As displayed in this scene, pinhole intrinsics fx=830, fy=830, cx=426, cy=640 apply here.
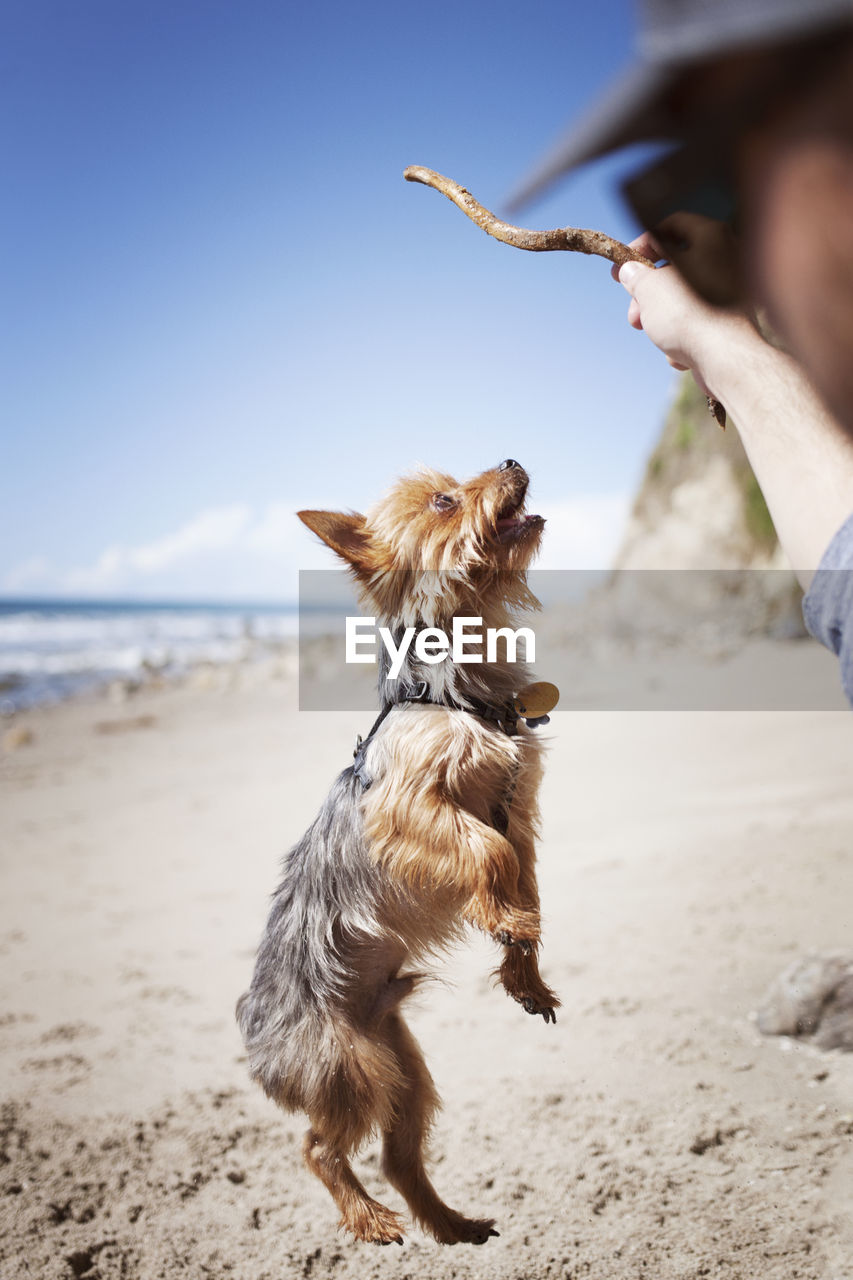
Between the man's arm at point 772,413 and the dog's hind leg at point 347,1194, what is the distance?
2189 mm

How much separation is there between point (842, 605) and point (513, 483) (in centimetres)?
141

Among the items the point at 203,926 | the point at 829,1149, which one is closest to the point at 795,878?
the point at 829,1149

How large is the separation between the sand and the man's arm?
205 centimetres

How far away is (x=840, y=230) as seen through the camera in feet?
2.89

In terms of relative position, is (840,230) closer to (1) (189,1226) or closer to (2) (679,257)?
(2) (679,257)

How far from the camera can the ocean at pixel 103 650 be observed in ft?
62.8

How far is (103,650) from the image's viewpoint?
27.4 metres

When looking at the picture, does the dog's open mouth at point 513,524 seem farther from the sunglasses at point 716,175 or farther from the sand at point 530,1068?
the sand at point 530,1068

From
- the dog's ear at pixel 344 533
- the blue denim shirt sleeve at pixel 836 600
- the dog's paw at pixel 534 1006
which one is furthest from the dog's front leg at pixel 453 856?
the blue denim shirt sleeve at pixel 836 600

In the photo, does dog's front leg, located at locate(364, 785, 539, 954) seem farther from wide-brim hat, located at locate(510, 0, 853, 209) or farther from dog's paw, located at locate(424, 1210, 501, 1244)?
wide-brim hat, located at locate(510, 0, 853, 209)

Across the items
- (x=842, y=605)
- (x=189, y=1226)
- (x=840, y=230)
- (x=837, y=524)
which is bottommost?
(x=189, y=1226)

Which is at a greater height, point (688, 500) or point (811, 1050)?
point (688, 500)

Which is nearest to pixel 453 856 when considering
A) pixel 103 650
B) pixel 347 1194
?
pixel 347 1194

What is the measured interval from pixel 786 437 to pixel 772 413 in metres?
0.06
